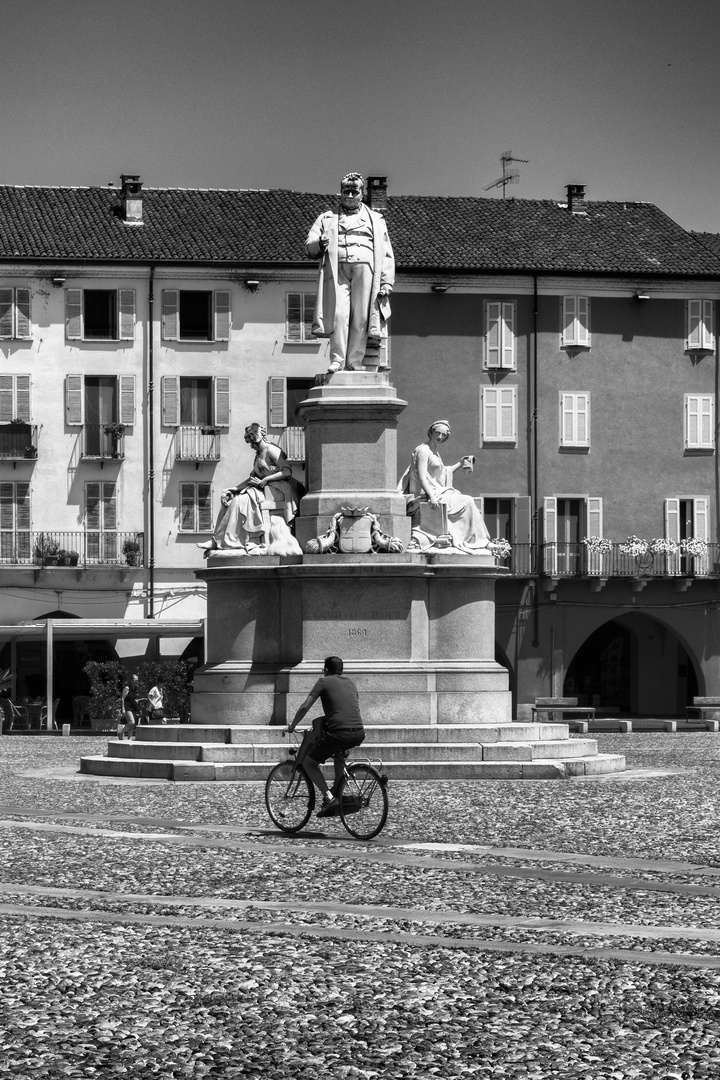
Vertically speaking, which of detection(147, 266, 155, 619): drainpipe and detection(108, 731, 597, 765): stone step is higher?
detection(147, 266, 155, 619): drainpipe

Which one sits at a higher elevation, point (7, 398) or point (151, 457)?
point (7, 398)

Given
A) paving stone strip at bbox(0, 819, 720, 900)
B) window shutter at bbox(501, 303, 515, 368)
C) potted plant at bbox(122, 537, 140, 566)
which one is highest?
window shutter at bbox(501, 303, 515, 368)

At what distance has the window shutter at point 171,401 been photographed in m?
52.7

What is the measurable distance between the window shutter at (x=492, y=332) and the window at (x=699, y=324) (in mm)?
5672

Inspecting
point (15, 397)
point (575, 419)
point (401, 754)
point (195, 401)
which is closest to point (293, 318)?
point (195, 401)

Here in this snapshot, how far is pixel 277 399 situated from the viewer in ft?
174

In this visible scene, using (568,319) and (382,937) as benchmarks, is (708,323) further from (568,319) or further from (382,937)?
(382,937)

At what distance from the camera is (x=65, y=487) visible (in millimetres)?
52219

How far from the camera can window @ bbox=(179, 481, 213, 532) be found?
52344 millimetres

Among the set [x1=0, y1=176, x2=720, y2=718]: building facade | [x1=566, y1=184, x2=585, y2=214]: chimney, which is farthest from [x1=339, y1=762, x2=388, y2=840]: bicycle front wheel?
[x1=566, y1=184, x2=585, y2=214]: chimney

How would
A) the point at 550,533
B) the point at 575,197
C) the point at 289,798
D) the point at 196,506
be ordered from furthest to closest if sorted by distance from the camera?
the point at 575,197
the point at 550,533
the point at 196,506
the point at 289,798

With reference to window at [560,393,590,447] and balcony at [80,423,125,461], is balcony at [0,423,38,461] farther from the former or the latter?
window at [560,393,590,447]

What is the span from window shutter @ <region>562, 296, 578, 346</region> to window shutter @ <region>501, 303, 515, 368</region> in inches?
58.3

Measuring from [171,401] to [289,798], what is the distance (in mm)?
38121
